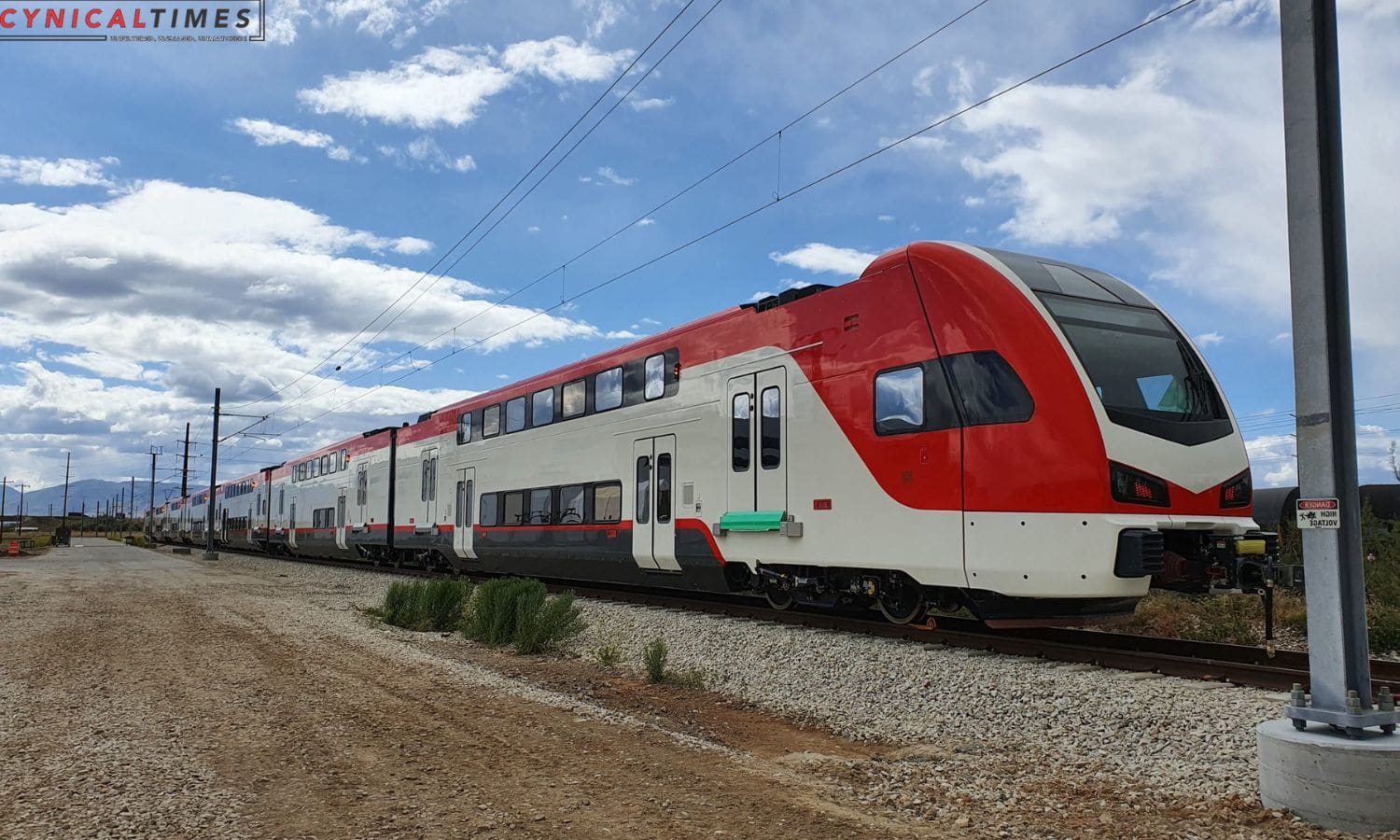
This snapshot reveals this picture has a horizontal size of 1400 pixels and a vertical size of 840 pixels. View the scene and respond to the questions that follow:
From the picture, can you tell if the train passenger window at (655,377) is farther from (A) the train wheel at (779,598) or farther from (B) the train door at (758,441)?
(A) the train wheel at (779,598)

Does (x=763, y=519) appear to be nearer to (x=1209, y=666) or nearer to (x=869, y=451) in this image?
(x=869, y=451)

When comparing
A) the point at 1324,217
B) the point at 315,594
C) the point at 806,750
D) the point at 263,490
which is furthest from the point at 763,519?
the point at 263,490

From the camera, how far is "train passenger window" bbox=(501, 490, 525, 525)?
694 inches

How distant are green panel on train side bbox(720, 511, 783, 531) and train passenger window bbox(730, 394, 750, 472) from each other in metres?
0.55

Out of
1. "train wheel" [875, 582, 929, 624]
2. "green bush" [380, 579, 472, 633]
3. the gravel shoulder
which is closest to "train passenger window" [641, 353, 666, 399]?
"green bush" [380, 579, 472, 633]

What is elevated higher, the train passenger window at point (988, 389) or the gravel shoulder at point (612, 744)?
the train passenger window at point (988, 389)

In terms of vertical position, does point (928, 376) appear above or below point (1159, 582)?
above

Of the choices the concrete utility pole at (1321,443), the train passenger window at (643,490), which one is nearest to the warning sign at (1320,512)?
the concrete utility pole at (1321,443)

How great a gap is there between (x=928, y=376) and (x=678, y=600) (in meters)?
6.50

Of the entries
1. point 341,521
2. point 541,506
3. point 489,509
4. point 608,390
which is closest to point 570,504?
point 541,506

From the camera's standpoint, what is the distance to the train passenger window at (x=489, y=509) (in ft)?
61.8

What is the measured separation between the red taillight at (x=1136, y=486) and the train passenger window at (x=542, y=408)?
10.7m

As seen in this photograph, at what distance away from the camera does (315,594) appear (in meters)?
18.8

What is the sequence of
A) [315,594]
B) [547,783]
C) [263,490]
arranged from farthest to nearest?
[263,490] → [315,594] → [547,783]
